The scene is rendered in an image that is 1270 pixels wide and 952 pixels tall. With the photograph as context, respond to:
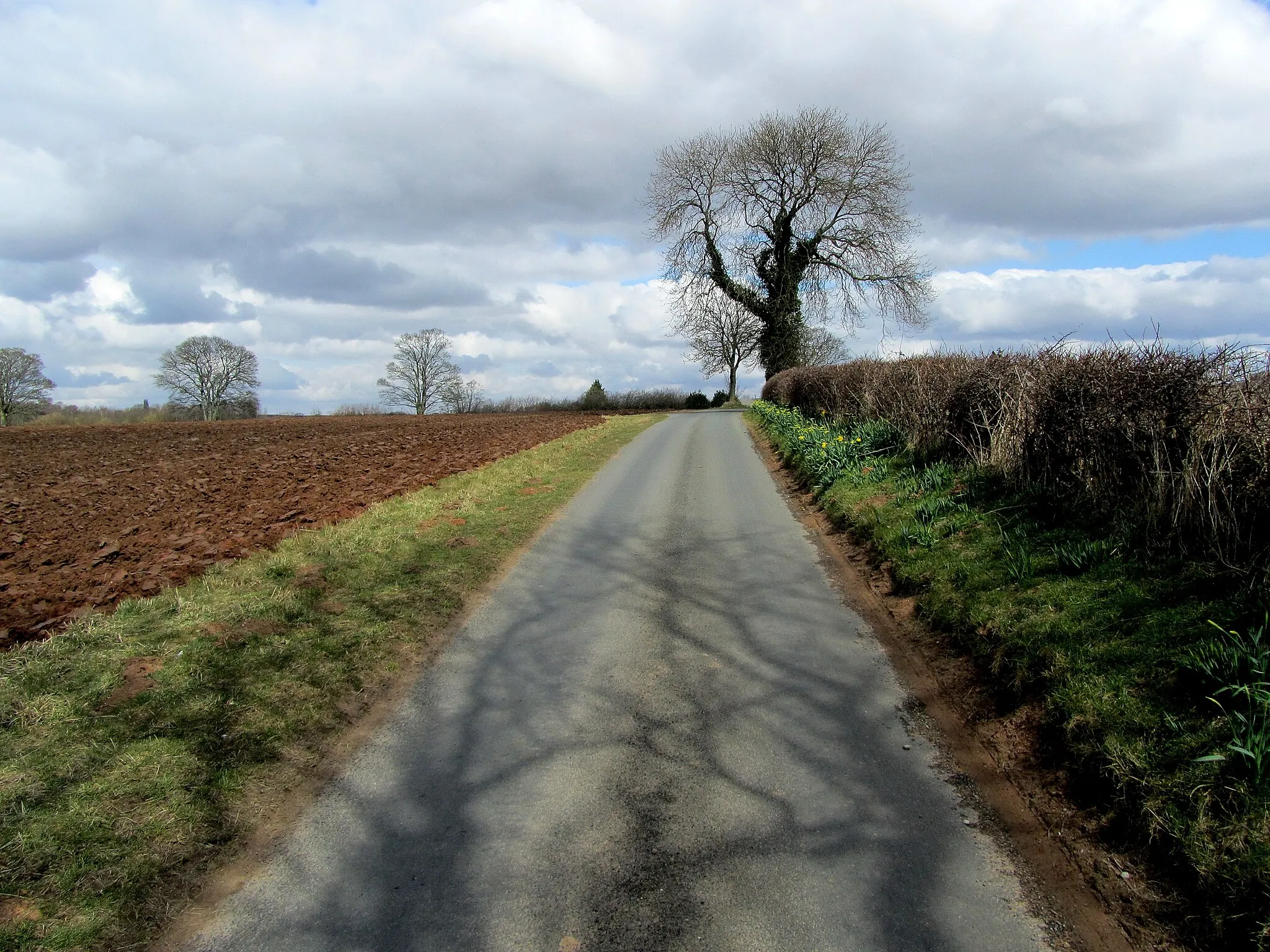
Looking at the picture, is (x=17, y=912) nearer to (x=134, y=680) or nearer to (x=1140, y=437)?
(x=134, y=680)

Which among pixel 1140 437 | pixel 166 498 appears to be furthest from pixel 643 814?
pixel 166 498

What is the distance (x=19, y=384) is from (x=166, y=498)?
185 feet

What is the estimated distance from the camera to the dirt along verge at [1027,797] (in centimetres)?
290

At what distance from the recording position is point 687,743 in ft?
13.8

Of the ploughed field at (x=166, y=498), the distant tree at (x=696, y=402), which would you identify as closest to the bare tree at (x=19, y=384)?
the ploughed field at (x=166, y=498)

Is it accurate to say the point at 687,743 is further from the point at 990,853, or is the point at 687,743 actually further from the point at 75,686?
the point at 75,686

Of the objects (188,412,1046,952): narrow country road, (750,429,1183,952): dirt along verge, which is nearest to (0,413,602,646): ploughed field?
(188,412,1046,952): narrow country road

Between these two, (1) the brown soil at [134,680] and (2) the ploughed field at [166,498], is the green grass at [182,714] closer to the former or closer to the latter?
(1) the brown soil at [134,680]

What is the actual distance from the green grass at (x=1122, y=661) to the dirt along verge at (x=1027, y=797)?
12 centimetres

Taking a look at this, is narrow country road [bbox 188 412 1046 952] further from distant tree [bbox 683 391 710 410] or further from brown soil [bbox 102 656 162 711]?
distant tree [bbox 683 391 710 410]

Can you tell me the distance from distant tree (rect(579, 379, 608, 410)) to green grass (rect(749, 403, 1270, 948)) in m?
56.6

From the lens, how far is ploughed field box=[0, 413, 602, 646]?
6.93 metres

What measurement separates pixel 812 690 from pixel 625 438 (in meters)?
20.4

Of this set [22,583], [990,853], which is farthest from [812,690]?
[22,583]
